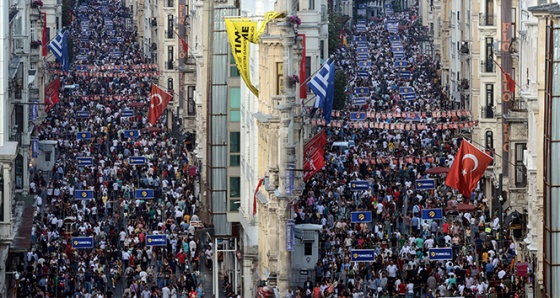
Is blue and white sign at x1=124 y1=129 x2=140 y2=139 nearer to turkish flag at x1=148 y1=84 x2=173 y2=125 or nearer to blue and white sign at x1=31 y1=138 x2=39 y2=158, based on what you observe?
turkish flag at x1=148 y1=84 x2=173 y2=125

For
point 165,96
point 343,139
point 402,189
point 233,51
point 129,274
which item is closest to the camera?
point 233,51

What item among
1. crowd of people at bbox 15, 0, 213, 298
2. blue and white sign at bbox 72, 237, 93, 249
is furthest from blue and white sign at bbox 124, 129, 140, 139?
blue and white sign at bbox 72, 237, 93, 249

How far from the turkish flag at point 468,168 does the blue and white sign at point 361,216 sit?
36.0 feet

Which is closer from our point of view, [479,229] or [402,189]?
[479,229]

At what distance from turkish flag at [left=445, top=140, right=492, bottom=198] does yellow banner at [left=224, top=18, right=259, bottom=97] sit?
32.6 feet

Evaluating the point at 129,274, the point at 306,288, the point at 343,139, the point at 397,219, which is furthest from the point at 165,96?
the point at 306,288

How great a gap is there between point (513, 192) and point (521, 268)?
1006 cm

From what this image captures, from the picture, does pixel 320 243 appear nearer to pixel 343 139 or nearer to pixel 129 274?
pixel 129 274

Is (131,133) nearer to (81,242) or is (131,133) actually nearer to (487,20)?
(487,20)

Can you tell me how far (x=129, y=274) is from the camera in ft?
323

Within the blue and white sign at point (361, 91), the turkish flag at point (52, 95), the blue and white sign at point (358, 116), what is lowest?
the blue and white sign at point (358, 116)

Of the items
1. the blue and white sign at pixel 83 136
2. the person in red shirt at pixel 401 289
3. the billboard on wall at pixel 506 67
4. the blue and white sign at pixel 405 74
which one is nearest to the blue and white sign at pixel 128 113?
the blue and white sign at pixel 83 136

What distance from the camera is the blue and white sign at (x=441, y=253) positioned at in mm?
95500

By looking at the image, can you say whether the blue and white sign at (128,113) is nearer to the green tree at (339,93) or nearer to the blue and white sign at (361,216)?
the green tree at (339,93)
